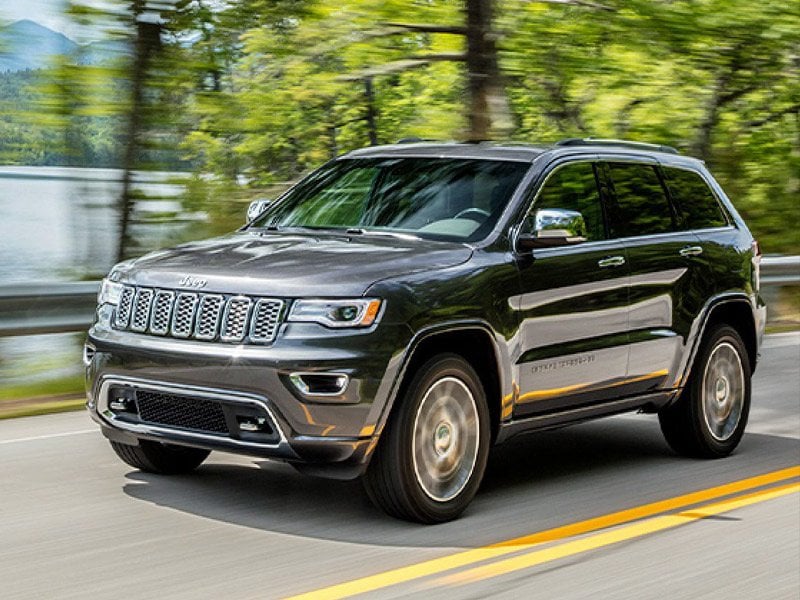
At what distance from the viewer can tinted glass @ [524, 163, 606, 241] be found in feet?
26.2

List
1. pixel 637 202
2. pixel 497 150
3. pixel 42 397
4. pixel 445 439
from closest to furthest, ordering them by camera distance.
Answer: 1. pixel 445 439
2. pixel 497 150
3. pixel 637 202
4. pixel 42 397

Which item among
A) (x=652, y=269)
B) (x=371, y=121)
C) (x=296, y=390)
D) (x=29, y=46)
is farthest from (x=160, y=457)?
(x=371, y=121)

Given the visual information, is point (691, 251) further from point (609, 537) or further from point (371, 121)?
point (371, 121)

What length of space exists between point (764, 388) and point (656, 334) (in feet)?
12.7

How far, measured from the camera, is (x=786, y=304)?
60.0ft

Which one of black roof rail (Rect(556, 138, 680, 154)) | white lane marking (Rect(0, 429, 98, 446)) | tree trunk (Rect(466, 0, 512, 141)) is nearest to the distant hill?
tree trunk (Rect(466, 0, 512, 141))

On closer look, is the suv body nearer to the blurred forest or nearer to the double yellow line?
the double yellow line

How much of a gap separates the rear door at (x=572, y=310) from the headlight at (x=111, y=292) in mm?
1883

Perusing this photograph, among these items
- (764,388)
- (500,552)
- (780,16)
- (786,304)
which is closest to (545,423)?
(500,552)

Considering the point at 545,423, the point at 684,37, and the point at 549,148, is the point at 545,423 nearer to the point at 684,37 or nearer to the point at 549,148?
the point at 549,148

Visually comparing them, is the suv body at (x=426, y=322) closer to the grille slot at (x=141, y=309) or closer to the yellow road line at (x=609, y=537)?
the grille slot at (x=141, y=309)

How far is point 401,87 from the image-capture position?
2380cm

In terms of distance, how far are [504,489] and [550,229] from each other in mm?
1395

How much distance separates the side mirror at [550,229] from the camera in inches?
294
